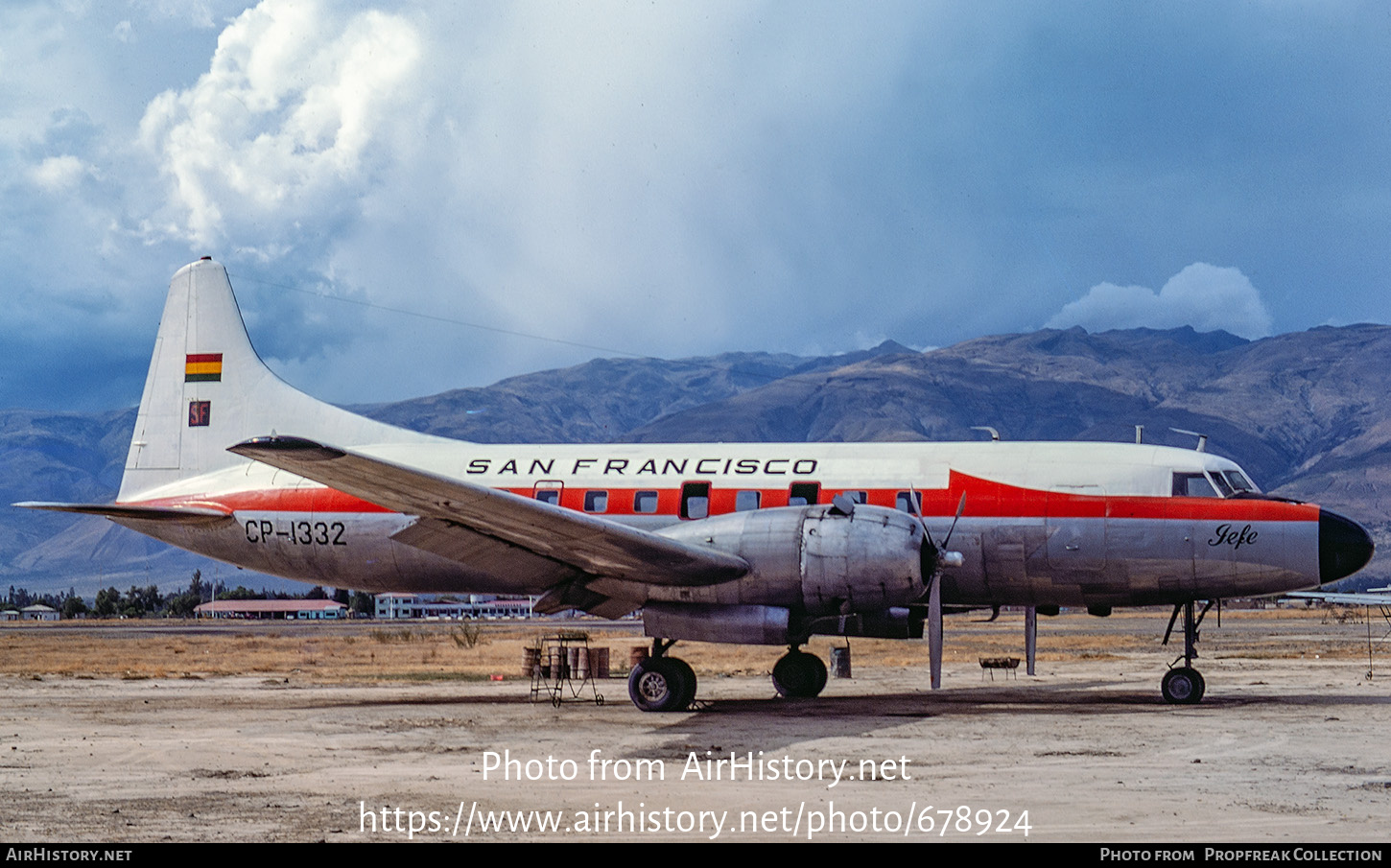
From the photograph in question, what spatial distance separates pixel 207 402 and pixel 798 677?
41.0 ft

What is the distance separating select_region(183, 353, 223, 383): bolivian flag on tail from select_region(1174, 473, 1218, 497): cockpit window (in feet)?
57.8

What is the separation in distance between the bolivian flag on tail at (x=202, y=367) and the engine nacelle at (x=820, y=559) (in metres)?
11.6

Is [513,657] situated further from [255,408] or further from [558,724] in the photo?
[558,724]

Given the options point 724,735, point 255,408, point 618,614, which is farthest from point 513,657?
point 724,735

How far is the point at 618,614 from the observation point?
19.6 m

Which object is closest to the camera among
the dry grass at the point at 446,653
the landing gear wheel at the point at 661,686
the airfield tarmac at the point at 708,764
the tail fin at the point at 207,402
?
the airfield tarmac at the point at 708,764

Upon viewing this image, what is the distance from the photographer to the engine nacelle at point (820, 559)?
691 inches

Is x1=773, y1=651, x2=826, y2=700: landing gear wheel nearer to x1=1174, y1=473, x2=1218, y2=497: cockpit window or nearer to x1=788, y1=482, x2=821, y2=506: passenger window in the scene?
x1=788, y1=482, x2=821, y2=506: passenger window

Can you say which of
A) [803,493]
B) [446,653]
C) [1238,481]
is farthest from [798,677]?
[446,653]

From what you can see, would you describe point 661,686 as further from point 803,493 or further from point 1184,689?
point 1184,689

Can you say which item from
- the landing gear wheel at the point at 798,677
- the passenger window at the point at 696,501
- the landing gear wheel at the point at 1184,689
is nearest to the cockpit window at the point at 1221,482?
the landing gear wheel at the point at 1184,689

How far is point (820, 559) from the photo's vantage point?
17734 millimetres

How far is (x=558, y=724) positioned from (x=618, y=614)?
2085mm

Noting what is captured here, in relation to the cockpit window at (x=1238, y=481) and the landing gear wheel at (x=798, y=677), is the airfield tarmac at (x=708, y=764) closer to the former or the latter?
the landing gear wheel at (x=798, y=677)
